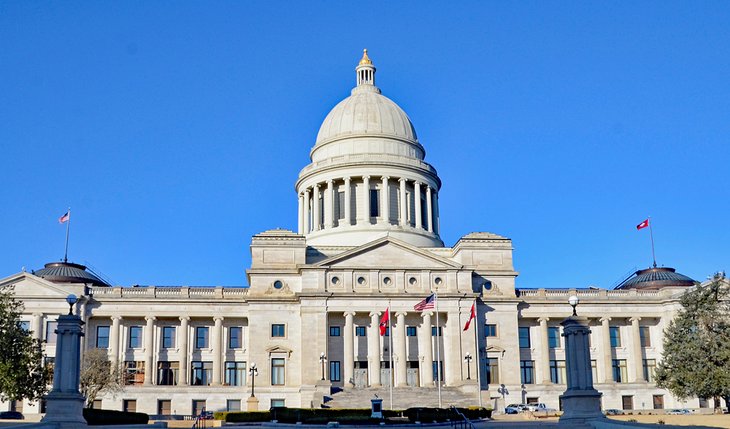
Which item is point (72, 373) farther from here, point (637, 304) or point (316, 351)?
point (637, 304)

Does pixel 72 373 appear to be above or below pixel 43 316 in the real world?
below

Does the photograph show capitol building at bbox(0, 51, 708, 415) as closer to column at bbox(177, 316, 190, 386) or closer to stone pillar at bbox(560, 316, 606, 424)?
column at bbox(177, 316, 190, 386)

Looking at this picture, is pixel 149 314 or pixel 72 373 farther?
pixel 149 314

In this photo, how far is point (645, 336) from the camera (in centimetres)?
8606

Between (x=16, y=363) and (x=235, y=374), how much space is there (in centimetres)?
2919

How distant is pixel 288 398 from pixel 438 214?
2997 cm

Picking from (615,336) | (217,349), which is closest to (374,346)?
(217,349)

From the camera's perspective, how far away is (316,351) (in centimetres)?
7681

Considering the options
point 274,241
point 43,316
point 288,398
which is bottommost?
point 288,398

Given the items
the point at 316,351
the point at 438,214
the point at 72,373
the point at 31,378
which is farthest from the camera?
the point at 438,214

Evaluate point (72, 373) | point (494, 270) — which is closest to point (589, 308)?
point (494, 270)

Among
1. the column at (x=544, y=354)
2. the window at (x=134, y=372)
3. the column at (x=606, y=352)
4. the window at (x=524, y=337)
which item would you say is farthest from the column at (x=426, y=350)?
the window at (x=134, y=372)

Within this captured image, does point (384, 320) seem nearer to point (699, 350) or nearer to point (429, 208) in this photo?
point (429, 208)

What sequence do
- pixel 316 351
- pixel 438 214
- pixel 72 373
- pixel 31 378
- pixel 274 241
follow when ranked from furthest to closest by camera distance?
pixel 438 214 < pixel 274 241 < pixel 316 351 < pixel 31 378 < pixel 72 373
